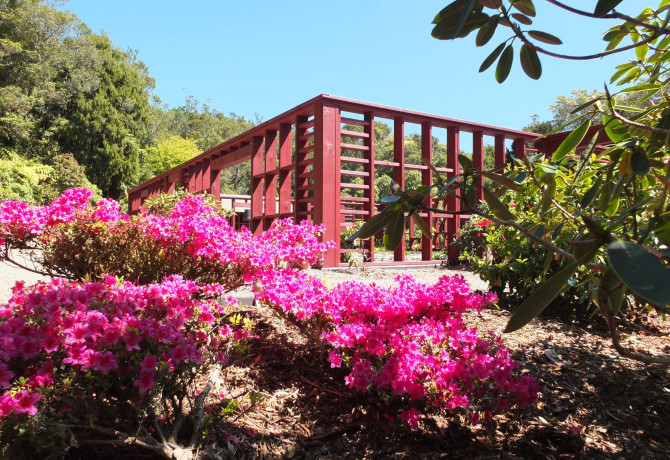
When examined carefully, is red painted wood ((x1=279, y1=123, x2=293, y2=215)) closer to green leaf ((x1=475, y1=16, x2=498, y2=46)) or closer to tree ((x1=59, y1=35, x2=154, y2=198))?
green leaf ((x1=475, y1=16, x2=498, y2=46))

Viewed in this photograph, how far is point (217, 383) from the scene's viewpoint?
199 centimetres

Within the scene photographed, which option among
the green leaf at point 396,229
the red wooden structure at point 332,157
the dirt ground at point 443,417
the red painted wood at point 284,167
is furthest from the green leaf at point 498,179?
the red painted wood at point 284,167

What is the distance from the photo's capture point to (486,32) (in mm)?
1071

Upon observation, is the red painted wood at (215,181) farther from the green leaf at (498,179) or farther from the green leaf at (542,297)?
the green leaf at (542,297)

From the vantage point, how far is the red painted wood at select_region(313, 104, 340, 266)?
187 inches

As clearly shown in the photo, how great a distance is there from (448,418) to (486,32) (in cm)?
139

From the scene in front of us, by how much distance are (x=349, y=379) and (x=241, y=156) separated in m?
6.32

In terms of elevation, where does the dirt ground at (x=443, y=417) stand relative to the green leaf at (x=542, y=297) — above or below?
below

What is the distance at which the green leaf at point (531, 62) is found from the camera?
1220mm

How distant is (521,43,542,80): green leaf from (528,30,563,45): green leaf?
146 mm

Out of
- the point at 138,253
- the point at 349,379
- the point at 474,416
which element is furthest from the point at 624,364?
the point at 138,253

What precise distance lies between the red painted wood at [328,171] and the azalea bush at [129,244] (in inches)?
84.0

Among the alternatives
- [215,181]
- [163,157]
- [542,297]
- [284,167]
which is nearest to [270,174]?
[284,167]

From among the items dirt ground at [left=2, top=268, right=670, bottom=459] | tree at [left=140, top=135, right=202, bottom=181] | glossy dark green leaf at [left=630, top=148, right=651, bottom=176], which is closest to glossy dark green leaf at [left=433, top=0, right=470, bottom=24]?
glossy dark green leaf at [left=630, top=148, right=651, bottom=176]
